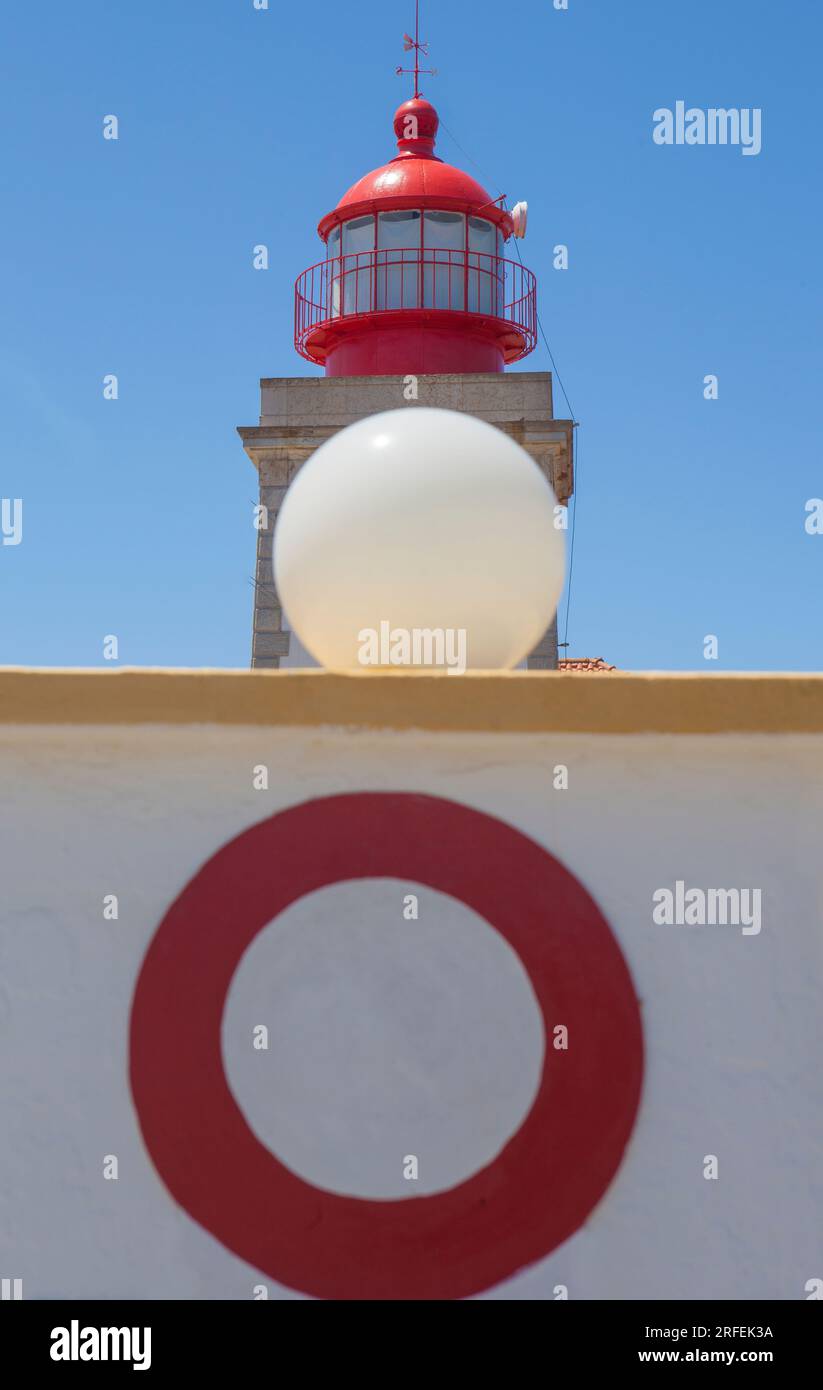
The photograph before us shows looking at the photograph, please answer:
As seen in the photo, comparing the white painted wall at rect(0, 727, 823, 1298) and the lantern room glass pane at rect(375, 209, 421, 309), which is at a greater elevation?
the lantern room glass pane at rect(375, 209, 421, 309)

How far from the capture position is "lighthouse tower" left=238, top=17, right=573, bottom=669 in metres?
14.3

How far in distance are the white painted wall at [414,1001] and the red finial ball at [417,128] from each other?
15288 millimetres

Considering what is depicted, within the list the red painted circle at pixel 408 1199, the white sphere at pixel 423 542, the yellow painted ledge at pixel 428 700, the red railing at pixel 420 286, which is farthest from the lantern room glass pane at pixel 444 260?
the red painted circle at pixel 408 1199

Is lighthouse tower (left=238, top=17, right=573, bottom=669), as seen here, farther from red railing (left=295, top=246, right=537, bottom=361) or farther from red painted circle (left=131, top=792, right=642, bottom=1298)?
red painted circle (left=131, top=792, right=642, bottom=1298)

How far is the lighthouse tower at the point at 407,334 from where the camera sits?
564 inches

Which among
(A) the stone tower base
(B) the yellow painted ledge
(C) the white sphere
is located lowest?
(B) the yellow painted ledge

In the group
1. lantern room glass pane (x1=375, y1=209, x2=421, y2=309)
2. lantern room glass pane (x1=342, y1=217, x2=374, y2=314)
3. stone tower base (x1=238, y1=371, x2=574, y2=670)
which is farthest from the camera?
lantern room glass pane (x1=342, y1=217, x2=374, y2=314)

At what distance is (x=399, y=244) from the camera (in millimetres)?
16234

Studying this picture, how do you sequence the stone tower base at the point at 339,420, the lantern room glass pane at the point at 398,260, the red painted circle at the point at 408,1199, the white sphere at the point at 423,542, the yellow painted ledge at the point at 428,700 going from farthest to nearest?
1. the lantern room glass pane at the point at 398,260
2. the stone tower base at the point at 339,420
3. the white sphere at the point at 423,542
4. the yellow painted ledge at the point at 428,700
5. the red painted circle at the point at 408,1199

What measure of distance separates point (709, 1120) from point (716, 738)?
1063mm

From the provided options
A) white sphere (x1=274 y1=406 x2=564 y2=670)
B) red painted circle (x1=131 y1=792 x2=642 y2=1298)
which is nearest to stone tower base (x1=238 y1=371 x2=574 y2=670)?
white sphere (x1=274 y1=406 x2=564 y2=670)

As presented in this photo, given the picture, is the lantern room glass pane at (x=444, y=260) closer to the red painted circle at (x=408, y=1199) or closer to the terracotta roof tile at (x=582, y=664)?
the terracotta roof tile at (x=582, y=664)

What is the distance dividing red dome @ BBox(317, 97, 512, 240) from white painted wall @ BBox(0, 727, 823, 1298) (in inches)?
549

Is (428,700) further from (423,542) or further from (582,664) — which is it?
(582,664)
